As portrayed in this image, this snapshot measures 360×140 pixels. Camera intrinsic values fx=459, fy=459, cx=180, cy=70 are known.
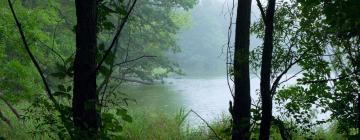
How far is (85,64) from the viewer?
223cm

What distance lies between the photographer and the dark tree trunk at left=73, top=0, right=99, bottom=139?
7.29 feet

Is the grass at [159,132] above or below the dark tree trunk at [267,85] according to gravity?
below

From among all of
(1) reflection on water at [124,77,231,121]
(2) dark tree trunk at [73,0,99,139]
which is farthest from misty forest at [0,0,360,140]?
(1) reflection on water at [124,77,231,121]

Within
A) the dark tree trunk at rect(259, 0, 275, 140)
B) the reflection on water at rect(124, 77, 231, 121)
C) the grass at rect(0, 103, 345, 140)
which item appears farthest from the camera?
the reflection on water at rect(124, 77, 231, 121)

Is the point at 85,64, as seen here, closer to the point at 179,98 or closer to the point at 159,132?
the point at 159,132

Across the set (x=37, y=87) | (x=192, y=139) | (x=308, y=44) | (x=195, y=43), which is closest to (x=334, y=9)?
(x=308, y=44)

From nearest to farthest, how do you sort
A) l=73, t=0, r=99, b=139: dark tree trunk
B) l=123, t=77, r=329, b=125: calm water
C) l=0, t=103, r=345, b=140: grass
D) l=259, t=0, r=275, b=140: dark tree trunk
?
l=73, t=0, r=99, b=139: dark tree trunk → l=259, t=0, r=275, b=140: dark tree trunk → l=0, t=103, r=345, b=140: grass → l=123, t=77, r=329, b=125: calm water

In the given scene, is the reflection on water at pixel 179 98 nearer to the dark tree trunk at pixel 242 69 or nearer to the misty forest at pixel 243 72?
the misty forest at pixel 243 72

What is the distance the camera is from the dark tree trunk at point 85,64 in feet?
7.29

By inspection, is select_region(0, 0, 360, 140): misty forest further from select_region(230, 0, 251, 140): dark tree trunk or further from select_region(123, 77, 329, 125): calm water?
select_region(123, 77, 329, 125): calm water

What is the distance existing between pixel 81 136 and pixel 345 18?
1.68 metres

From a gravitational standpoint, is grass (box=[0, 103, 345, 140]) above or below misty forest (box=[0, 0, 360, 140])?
below

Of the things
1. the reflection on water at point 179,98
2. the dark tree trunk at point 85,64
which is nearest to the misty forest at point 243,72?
the dark tree trunk at point 85,64

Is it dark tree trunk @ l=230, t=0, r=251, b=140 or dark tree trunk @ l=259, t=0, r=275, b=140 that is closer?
dark tree trunk @ l=259, t=0, r=275, b=140
